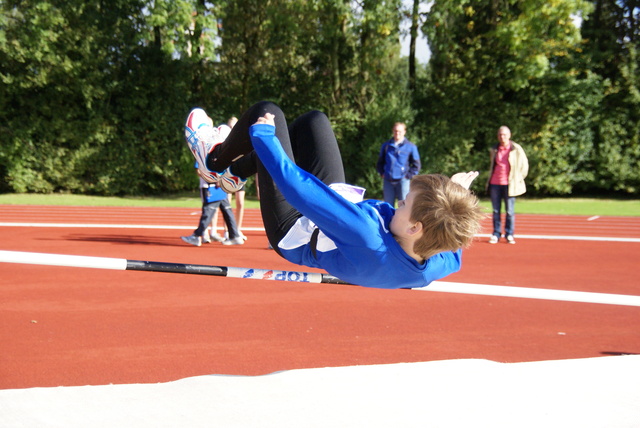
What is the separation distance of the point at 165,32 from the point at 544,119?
10.8 m

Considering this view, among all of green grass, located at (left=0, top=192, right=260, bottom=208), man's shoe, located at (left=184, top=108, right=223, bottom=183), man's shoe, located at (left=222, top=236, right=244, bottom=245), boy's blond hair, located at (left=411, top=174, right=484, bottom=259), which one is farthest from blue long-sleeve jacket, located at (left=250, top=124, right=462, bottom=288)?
green grass, located at (left=0, top=192, right=260, bottom=208)

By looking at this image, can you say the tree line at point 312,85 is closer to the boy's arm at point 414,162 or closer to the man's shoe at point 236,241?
the boy's arm at point 414,162

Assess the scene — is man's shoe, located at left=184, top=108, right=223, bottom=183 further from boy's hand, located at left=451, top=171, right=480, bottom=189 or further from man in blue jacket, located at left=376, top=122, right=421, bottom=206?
man in blue jacket, located at left=376, top=122, right=421, bottom=206

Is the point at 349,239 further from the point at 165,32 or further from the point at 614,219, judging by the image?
the point at 165,32

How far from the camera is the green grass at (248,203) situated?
1522 centimetres

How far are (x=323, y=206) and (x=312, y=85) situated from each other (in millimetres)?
17141

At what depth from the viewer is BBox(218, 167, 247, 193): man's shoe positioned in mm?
3453

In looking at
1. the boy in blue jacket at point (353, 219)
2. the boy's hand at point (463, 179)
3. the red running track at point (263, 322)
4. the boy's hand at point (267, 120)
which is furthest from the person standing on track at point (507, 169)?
the boy's hand at point (267, 120)

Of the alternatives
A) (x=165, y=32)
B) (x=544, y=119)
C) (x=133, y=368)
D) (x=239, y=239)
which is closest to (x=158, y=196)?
(x=165, y=32)

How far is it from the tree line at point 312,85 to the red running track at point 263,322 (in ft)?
31.9

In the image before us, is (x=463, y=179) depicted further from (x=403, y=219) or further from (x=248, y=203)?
(x=248, y=203)

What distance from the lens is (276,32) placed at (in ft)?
60.1

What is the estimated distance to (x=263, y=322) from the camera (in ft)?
16.7

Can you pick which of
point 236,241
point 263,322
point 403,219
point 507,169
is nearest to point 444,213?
point 403,219
